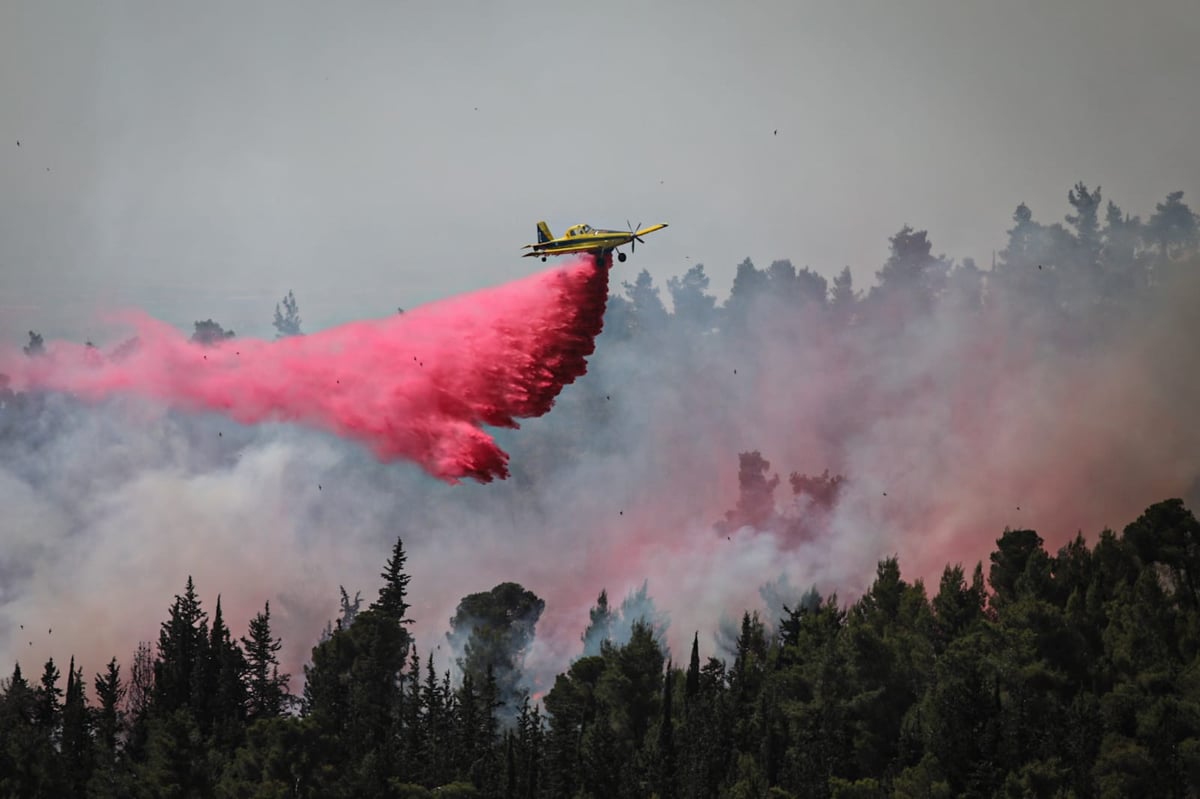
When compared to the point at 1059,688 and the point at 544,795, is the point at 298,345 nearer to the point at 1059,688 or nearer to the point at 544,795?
the point at 544,795

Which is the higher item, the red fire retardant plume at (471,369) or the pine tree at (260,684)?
the red fire retardant plume at (471,369)

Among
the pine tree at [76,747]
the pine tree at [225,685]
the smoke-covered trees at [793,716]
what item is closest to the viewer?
the smoke-covered trees at [793,716]

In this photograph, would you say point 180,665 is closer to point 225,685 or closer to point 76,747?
point 225,685

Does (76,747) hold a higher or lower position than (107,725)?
lower

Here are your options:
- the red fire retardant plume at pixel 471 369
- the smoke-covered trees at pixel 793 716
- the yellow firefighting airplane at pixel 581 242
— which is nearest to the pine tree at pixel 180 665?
the smoke-covered trees at pixel 793 716

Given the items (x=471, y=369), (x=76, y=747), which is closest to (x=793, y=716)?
(x=471, y=369)

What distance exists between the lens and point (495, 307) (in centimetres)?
16512

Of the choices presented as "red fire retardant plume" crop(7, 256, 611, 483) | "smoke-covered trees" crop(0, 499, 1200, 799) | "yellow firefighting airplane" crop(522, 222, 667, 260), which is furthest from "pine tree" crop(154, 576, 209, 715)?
"yellow firefighting airplane" crop(522, 222, 667, 260)

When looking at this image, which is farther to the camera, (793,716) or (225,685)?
(225,685)

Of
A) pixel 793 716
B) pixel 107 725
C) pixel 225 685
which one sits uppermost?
pixel 225 685

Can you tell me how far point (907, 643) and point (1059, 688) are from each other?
1722 centimetres

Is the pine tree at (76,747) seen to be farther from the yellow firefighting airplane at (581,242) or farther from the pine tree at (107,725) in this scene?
the yellow firefighting airplane at (581,242)

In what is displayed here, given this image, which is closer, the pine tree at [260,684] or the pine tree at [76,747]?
the pine tree at [76,747]

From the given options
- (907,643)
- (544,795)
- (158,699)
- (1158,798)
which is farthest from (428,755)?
(1158,798)
